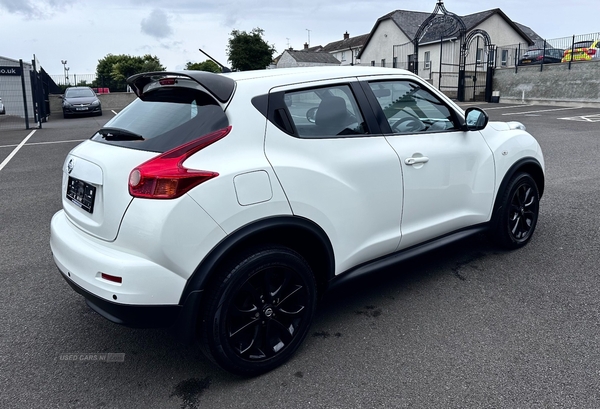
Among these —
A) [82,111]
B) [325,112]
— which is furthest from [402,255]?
[82,111]

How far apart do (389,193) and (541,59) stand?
30.3 metres

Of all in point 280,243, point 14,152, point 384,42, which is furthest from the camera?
point 384,42

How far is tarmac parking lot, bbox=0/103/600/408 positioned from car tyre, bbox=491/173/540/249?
0.45ft

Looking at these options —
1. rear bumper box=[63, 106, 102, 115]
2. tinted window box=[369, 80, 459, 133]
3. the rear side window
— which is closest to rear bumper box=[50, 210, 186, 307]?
the rear side window

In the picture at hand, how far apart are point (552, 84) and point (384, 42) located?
27.3 m

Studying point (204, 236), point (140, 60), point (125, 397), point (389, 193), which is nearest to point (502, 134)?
point (389, 193)

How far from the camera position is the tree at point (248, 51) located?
56.9m

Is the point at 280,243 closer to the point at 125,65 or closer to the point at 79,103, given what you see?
the point at 79,103

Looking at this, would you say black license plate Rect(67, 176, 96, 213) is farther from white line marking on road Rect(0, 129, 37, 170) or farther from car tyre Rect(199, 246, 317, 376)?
white line marking on road Rect(0, 129, 37, 170)

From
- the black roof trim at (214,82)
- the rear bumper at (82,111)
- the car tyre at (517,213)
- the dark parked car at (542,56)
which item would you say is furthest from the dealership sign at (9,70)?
the dark parked car at (542,56)

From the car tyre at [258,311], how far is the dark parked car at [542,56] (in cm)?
2894

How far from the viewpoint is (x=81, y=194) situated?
2832mm

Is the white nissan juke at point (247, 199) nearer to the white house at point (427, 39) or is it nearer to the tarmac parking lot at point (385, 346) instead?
the tarmac parking lot at point (385, 346)

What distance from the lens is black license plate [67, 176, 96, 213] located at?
8.87 ft
